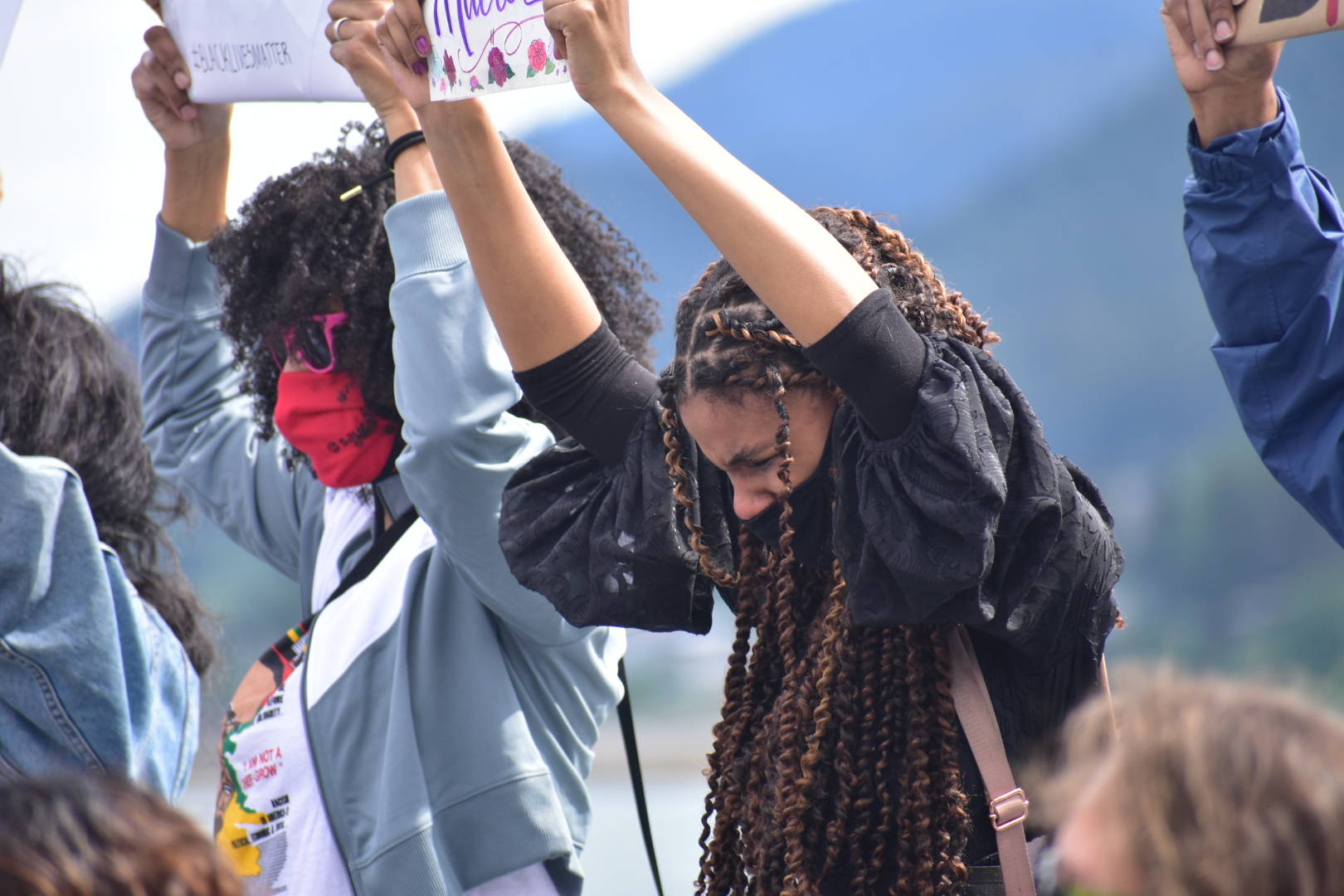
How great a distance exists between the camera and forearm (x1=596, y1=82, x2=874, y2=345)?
4.46ft

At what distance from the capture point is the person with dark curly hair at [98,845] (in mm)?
872

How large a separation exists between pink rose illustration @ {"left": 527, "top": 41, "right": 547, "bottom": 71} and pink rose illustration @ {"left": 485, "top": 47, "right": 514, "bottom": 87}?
0.12ft

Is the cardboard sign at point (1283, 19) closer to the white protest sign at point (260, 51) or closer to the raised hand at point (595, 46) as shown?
the raised hand at point (595, 46)

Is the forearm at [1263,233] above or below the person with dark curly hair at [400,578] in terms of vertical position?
above

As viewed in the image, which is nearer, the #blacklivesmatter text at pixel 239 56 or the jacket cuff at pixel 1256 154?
the jacket cuff at pixel 1256 154

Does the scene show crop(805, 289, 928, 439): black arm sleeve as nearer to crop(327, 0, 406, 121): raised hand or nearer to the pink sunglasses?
crop(327, 0, 406, 121): raised hand

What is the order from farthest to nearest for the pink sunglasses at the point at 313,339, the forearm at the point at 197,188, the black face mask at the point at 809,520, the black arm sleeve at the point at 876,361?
the forearm at the point at 197,188, the pink sunglasses at the point at 313,339, the black face mask at the point at 809,520, the black arm sleeve at the point at 876,361

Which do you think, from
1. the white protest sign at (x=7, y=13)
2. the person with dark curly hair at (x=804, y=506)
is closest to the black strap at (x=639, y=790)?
the person with dark curly hair at (x=804, y=506)

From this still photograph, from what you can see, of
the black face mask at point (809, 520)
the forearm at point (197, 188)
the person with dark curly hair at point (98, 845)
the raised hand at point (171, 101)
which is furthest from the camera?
the forearm at point (197, 188)

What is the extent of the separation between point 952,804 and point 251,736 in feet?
3.85

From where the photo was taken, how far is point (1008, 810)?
4.69ft

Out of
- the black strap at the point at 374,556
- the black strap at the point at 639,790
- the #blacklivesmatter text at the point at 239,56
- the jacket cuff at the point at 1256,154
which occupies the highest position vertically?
the #blacklivesmatter text at the point at 239,56

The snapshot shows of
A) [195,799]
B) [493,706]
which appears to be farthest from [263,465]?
[195,799]

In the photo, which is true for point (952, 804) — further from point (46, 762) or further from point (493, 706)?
point (46, 762)
